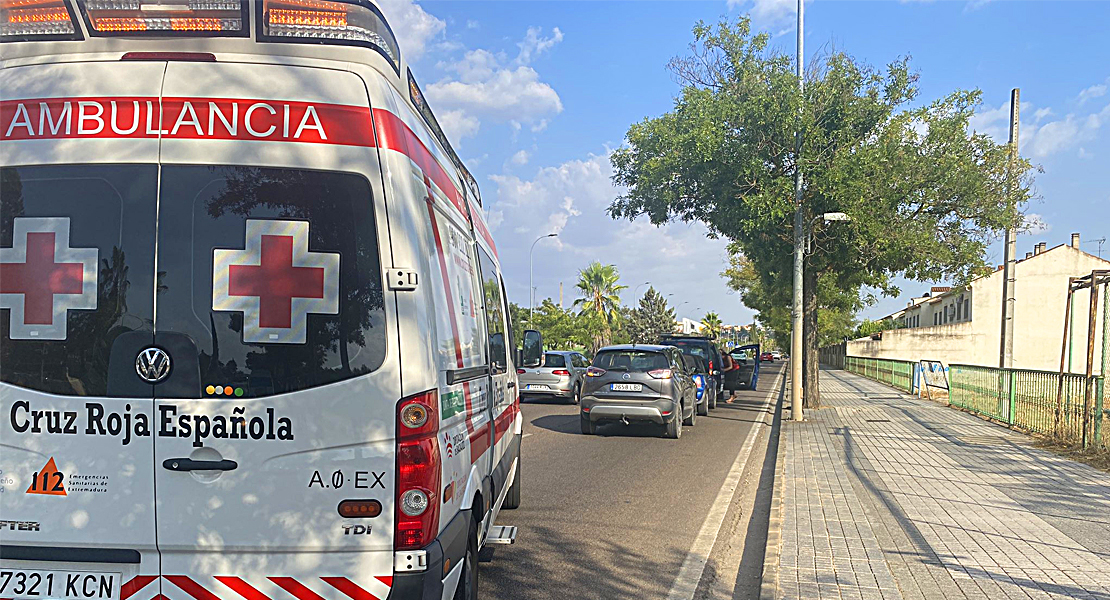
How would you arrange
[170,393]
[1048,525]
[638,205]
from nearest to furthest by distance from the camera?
[170,393]
[1048,525]
[638,205]

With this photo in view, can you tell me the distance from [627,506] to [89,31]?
658 cm

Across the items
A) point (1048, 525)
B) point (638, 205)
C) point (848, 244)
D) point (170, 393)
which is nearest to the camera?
point (170, 393)

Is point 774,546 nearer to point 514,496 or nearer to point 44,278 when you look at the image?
point 514,496

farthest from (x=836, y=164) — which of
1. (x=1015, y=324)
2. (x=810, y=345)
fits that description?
(x=1015, y=324)


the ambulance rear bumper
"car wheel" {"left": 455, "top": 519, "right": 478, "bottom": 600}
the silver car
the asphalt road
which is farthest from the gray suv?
the ambulance rear bumper

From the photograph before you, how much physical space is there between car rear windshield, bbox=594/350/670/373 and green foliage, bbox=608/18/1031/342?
4931 millimetres

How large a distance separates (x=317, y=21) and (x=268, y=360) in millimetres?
1456

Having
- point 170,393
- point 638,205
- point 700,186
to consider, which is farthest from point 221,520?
point 638,205

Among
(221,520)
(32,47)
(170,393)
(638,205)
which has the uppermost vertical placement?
(638,205)

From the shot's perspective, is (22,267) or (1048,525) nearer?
(22,267)

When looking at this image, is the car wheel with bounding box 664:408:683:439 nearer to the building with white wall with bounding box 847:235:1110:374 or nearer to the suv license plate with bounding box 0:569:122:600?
the suv license plate with bounding box 0:569:122:600

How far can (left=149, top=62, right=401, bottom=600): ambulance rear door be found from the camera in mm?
3363

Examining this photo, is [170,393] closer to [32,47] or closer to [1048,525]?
[32,47]

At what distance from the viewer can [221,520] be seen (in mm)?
3359
